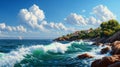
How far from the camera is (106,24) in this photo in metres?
118

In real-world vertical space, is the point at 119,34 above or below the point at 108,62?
above

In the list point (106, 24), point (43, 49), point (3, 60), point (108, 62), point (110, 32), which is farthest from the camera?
point (106, 24)

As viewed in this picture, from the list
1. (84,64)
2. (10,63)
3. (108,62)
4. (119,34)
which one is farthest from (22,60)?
(119,34)

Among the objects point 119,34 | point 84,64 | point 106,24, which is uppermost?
point 106,24

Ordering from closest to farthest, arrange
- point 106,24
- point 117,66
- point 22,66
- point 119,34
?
point 117,66 < point 22,66 < point 119,34 < point 106,24

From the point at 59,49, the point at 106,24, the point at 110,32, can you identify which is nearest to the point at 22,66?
the point at 59,49

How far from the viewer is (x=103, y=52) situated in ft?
142

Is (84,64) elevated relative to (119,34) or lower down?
lower down

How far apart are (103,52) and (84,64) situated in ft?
39.5

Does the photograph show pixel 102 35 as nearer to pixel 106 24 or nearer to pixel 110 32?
pixel 110 32

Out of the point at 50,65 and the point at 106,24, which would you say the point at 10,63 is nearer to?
the point at 50,65

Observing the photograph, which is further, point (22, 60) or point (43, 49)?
point (43, 49)

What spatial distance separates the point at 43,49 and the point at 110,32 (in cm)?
5751

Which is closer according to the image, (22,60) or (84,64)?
(84,64)
